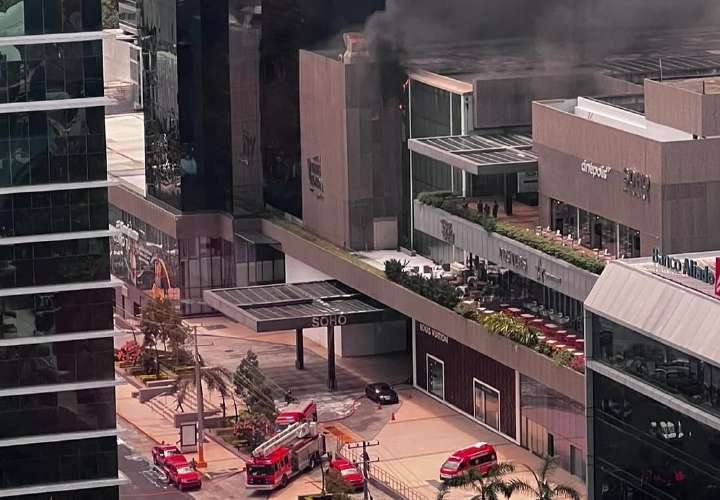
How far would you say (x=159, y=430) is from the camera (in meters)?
150

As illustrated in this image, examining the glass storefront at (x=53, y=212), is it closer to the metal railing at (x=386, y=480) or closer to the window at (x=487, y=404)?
the metal railing at (x=386, y=480)

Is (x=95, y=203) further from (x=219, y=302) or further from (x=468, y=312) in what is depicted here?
(x=219, y=302)

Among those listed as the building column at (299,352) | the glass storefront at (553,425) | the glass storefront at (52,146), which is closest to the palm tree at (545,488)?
the glass storefront at (553,425)

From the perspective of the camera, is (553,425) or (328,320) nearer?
(553,425)

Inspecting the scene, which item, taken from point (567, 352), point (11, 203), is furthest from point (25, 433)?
point (567, 352)

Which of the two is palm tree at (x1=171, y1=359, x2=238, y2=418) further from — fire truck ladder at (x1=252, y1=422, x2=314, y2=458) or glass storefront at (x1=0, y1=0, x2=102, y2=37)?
glass storefront at (x1=0, y1=0, x2=102, y2=37)

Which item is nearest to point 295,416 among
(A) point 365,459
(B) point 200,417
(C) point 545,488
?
(B) point 200,417

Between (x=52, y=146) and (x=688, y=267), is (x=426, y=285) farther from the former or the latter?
(x=52, y=146)

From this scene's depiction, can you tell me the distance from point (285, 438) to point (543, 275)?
49.9 ft

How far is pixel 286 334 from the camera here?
559 feet

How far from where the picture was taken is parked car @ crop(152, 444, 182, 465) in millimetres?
141500

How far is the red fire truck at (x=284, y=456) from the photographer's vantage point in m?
137

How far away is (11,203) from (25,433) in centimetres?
878

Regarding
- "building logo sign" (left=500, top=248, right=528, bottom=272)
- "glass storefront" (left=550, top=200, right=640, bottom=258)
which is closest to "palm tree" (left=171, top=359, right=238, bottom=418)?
"building logo sign" (left=500, top=248, right=528, bottom=272)
